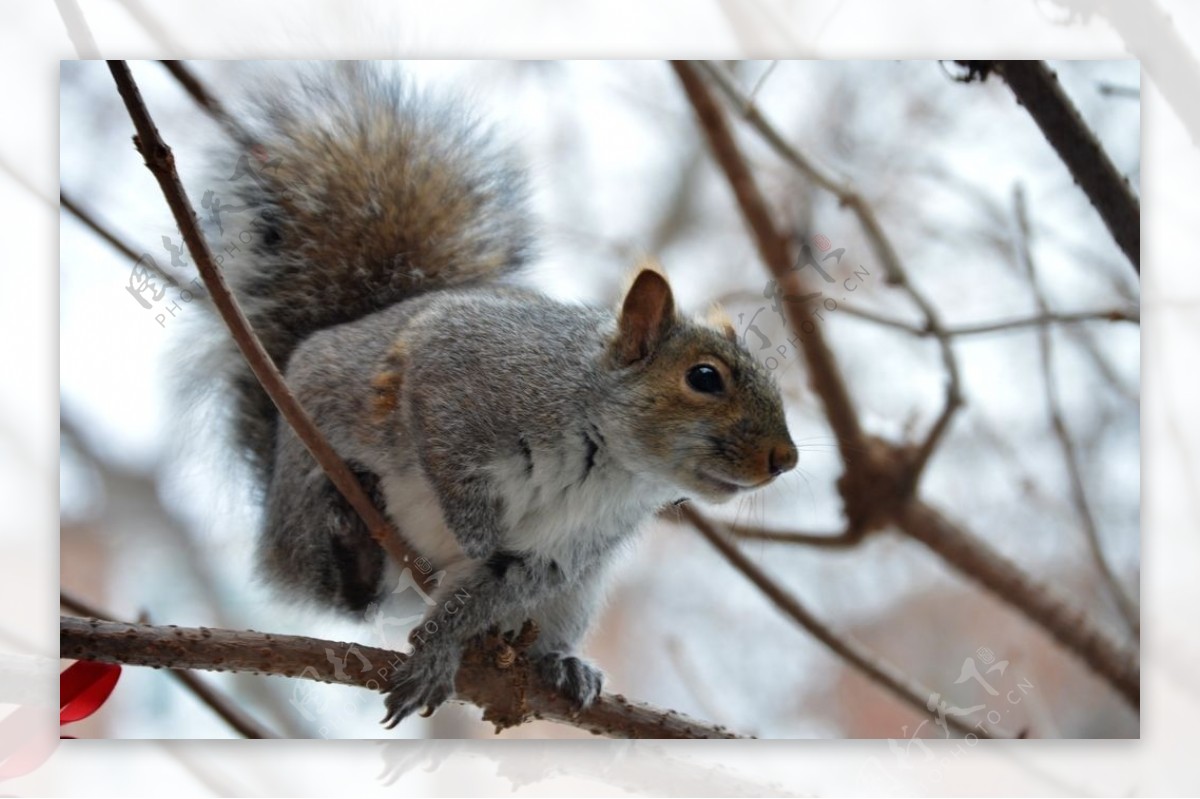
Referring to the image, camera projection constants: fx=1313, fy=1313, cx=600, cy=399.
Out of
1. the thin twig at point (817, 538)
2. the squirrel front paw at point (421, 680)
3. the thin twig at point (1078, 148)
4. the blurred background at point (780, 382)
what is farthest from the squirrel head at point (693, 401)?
the thin twig at point (1078, 148)

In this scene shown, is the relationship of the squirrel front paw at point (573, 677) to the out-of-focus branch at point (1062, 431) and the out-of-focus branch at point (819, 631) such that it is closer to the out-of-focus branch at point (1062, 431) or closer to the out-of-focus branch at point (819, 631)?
the out-of-focus branch at point (819, 631)

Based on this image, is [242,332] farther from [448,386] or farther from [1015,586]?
[1015,586]

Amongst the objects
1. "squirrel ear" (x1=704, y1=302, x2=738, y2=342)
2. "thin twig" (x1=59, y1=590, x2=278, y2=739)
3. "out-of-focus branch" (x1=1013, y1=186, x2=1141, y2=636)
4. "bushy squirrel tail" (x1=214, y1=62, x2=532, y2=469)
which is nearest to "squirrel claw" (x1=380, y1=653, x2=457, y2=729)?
"thin twig" (x1=59, y1=590, x2=278, y2=739)

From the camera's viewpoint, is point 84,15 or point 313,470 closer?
point 313,470

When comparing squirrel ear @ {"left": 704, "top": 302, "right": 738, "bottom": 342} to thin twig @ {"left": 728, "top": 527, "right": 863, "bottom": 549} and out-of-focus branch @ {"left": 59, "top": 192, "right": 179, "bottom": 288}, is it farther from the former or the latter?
out-of-focus branch @ {"left": 59, "top": 192, "right": 179, "bottom": 288}

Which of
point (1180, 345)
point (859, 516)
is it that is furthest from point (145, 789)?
point (1180, 345)

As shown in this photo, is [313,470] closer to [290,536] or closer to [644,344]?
[290,536]

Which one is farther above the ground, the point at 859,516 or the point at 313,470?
the point at 859,516
